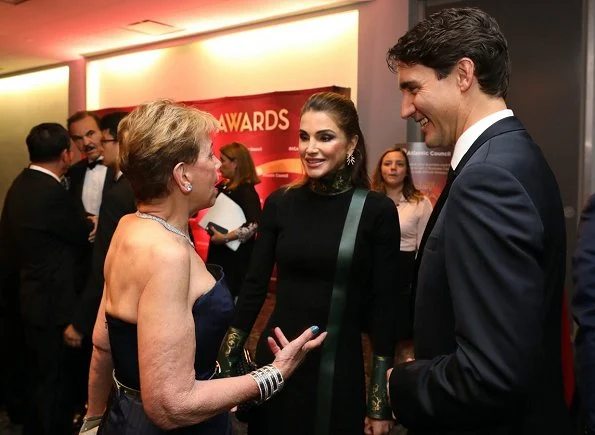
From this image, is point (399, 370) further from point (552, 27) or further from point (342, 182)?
point (552, 27)

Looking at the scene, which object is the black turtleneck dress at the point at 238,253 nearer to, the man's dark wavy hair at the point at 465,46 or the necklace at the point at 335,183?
the necklace at the point at 335,183

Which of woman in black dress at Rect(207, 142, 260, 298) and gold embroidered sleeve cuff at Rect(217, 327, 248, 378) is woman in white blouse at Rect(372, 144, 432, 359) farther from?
gold embroidered sleeve cuff at Rect(217, 327, 248, 378)

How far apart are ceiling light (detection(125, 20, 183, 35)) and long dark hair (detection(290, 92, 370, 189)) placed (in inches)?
196

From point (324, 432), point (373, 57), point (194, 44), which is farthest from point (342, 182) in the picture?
point (194, 44)

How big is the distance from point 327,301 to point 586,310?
2.82 feet

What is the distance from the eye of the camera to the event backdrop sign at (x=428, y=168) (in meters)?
4.66

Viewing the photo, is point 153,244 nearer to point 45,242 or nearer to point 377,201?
point 377,201

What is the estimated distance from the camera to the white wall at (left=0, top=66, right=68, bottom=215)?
8.94 m

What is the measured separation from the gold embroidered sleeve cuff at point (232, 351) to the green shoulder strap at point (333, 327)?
0.28 meters

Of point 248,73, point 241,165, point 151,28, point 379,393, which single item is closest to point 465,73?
point 379,393

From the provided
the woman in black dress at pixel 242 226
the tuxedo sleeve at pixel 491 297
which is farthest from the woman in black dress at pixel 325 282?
the woman in black dress at pixel 242 226

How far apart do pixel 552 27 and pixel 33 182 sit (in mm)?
3687

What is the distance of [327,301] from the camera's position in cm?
192

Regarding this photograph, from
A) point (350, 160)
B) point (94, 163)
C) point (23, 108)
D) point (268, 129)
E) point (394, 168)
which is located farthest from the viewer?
point (23, 108)
